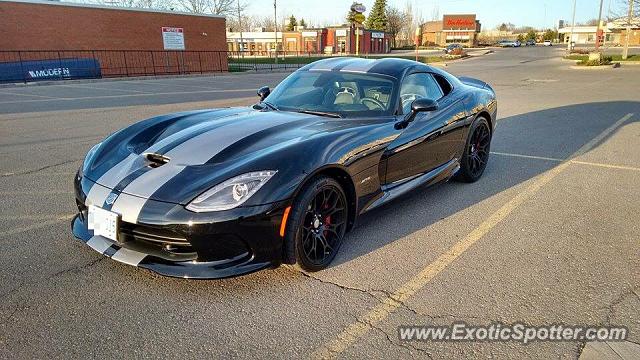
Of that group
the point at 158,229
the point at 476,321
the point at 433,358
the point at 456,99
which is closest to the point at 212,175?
the point at 158,229

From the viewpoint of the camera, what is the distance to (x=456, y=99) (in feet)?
15.9

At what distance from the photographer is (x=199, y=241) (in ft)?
8.45

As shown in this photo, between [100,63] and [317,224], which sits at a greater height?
[100,63]

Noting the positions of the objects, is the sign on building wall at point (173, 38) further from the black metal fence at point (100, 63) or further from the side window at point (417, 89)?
the side window at point (417, 89)

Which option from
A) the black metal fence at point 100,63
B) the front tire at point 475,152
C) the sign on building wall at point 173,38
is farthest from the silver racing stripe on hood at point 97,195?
the sign on building wall at point 173,38

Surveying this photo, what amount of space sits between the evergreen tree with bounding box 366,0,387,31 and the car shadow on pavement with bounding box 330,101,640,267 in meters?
83.1

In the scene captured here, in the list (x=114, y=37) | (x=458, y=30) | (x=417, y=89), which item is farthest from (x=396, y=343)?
(x=458, y=30)

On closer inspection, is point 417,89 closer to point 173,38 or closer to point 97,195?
point 97,195

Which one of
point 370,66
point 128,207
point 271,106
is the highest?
point 370,66

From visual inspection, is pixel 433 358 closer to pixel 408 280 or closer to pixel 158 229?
pixel 408 280

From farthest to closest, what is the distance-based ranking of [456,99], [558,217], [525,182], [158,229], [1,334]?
[525,182] → [456,99] → [558,217] → [158,229] → [1,334]

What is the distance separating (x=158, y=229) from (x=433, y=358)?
5.46 ft

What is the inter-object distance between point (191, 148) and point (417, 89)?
2326 mm

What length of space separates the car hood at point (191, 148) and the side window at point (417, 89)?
0.58 meters
